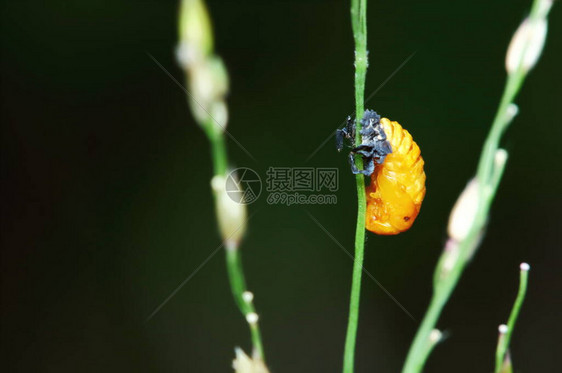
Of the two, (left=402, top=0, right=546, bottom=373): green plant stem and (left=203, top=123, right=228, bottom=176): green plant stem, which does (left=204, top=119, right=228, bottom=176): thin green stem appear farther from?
(left=402, top=0, right=546, bottom=373): green plant stem

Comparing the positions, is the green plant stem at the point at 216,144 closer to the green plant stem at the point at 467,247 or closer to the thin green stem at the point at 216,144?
the thin green stem at the point at 216,144

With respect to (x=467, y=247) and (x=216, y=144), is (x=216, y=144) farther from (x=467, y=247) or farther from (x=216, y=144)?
(x=467, y=247)

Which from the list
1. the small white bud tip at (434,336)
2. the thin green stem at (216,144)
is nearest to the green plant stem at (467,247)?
the small white bud tip at (434,336)

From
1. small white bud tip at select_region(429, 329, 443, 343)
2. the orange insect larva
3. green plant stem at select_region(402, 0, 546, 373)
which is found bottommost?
small white bud tip at select_region(429, 329, 443, 343)

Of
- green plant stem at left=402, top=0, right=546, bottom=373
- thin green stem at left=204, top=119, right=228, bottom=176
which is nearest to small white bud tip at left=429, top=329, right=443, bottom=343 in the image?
green plant stem at left=402, top=0, right=546, bottom=373

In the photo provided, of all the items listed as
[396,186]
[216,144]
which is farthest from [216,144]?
[396,186]

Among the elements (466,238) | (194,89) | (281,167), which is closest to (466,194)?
(466,238)
